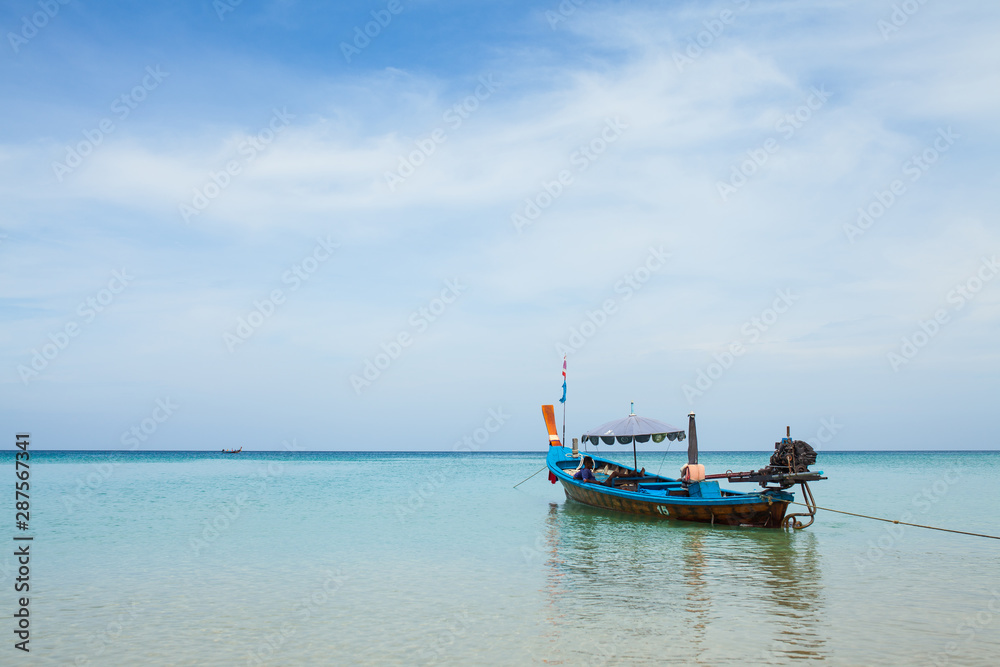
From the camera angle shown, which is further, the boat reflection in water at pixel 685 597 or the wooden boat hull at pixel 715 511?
the wooden boat hull at pixel 715 511

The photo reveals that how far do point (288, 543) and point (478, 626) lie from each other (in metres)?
9.29

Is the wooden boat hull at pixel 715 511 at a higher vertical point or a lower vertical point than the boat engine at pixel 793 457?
lower

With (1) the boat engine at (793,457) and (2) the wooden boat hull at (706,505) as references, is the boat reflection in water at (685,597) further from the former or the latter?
(1) the boat engine at (793,457)

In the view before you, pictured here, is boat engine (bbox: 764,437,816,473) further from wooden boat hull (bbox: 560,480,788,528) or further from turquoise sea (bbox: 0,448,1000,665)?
turquoise sea (bbox: 0,448,1000,665)

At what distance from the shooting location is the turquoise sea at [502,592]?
27.6 ft

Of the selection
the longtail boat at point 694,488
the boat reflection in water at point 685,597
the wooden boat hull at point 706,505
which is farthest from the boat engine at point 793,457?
the boat reflection in water at point 685,597

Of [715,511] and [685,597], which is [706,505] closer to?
[715,511]

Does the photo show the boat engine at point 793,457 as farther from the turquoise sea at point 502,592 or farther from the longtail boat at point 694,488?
the turquoise sea at point 502,592

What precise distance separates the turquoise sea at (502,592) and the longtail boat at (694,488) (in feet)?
1.73

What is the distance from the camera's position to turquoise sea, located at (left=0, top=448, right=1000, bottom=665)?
8422mm

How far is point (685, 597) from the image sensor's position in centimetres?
1101

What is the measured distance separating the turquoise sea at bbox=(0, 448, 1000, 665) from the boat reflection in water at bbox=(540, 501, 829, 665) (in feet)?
0.16

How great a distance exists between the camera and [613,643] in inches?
338

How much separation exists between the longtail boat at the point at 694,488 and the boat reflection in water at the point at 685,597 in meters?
0.61
